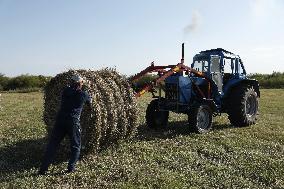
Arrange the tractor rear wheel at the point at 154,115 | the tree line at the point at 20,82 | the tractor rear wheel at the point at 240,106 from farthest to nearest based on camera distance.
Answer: the tree line at the point at 20,82
the tractor rear wheel at the point at 240,106
the tractor rear wheel at the point at 154,115

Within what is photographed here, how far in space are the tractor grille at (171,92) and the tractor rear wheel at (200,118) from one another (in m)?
0.96

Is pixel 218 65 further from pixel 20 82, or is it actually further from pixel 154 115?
pixel 20 82

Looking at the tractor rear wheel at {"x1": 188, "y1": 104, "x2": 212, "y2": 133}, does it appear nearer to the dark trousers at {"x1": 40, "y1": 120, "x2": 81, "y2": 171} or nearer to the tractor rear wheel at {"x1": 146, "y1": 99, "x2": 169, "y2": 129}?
the tractor rear wheel at {"x1": 146, "y1": 99, "x2": 169, "y2": 129}

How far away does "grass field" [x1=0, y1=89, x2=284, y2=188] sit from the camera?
8844mm

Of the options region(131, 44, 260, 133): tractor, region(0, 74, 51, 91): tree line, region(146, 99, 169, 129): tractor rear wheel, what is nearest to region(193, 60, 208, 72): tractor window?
region(131, 44, 260, 133): tractor

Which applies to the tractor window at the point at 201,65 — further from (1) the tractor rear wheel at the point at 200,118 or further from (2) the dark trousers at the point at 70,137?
(2) the dark trousers at the point at 70,137

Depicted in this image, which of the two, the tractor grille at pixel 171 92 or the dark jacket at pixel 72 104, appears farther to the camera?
the tractor grille at pixel 171 92

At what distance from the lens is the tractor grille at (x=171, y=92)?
48.6 ft

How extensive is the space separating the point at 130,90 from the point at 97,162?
2.32 metres

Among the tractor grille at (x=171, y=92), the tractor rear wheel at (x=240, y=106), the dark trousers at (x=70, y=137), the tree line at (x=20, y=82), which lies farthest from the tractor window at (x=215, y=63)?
the tree line at (x=20, y=82)

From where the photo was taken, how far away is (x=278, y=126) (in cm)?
1641

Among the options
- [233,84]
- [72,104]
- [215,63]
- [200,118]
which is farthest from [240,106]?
[72,104]

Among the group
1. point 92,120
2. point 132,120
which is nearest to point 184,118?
point 132,120

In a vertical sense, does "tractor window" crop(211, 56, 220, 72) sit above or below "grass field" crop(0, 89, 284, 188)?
above
